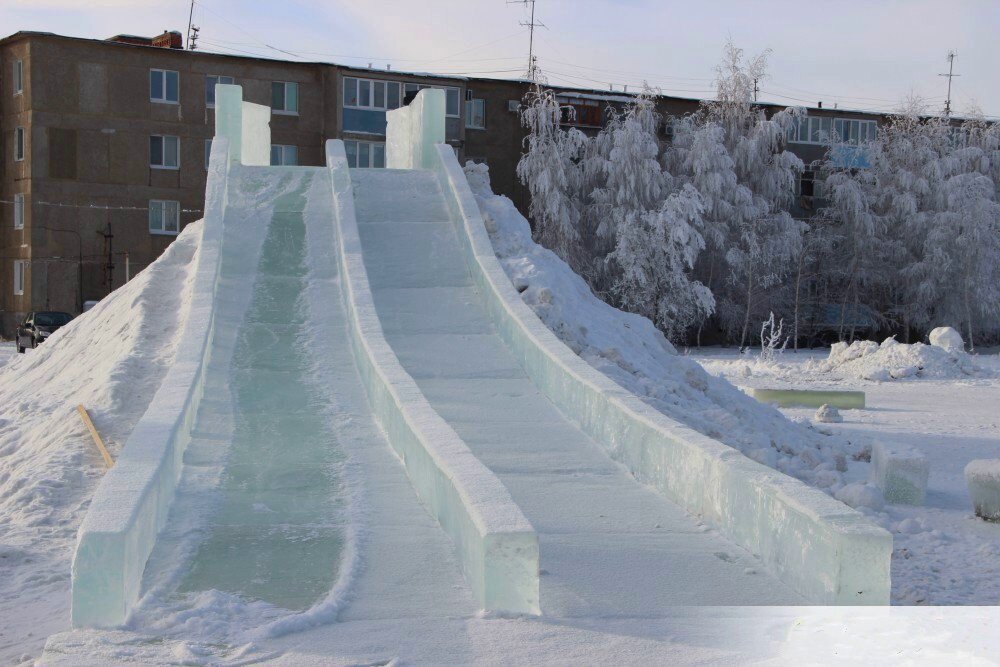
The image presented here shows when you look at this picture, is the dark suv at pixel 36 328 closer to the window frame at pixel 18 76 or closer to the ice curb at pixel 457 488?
the window frame at pixel 18 76

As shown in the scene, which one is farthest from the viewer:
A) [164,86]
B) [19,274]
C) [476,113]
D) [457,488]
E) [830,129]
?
[830,129]

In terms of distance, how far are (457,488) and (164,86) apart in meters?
30.5

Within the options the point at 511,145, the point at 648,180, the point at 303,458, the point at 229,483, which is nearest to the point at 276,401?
the point at 303,458

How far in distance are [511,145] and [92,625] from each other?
3362cm

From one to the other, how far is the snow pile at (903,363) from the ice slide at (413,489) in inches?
445

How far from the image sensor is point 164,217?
33156mm

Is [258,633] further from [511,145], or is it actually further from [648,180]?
[511,145]

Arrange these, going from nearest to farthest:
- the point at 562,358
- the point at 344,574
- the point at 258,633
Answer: the point at 258,633
the point at 344,574
the point at 562,358

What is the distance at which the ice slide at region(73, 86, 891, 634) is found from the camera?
451 cm

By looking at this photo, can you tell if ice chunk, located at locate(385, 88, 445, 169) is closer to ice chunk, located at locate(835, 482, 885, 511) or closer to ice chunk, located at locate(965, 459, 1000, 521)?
ice chunk, located at locate(835, 482, 885, 511)

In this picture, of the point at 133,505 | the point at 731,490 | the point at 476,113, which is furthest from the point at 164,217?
the point at 731,490

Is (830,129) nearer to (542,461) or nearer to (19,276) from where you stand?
(19,276)

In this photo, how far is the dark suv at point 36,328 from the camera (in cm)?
2670

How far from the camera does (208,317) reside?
9.77 metres
